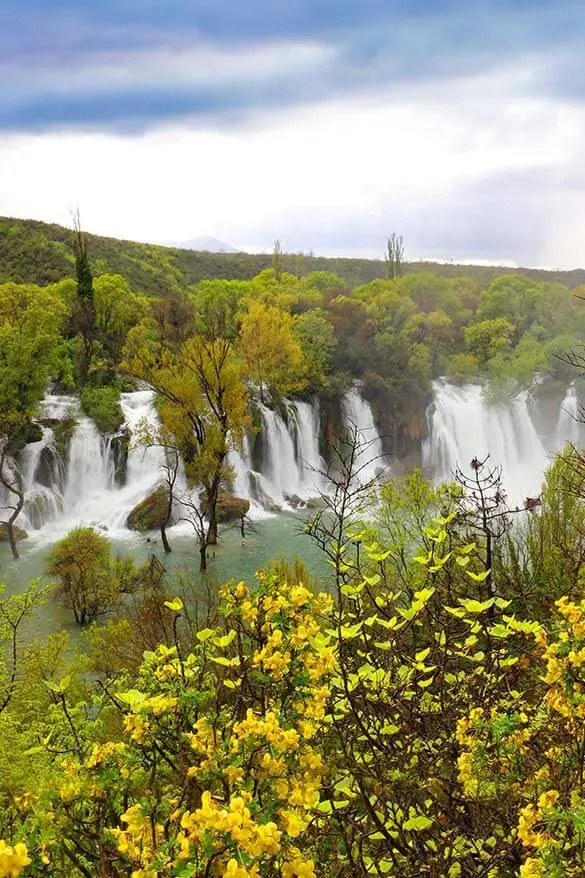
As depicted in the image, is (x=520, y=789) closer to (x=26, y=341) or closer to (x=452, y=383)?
(x=26, y=341)

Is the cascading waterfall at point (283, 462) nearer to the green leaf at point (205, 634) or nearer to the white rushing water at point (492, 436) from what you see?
the white rushing water at point (492, 436)

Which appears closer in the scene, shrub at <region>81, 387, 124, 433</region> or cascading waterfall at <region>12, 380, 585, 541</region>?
cascading waterfall at <region>12, 380, 585, 541</region>

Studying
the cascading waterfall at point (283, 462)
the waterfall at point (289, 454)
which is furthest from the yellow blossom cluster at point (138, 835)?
the waterfall at point (289, 454)

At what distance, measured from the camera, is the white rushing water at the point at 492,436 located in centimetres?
3098

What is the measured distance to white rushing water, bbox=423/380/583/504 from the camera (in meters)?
31.0

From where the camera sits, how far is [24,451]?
23.5 meters

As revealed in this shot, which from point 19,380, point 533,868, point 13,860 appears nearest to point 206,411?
point 19,380

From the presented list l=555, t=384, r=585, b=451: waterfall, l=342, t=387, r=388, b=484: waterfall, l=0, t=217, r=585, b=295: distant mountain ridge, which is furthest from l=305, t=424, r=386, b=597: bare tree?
l=0, t=217, r=585, b=295: distant mountain ridge

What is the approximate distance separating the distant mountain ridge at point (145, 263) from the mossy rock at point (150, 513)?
99.2ft

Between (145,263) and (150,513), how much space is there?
159 feet

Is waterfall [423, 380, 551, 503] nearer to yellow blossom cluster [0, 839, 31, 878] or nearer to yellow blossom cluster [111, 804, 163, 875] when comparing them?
yellow blossom cluster [111, 804, 163, 875]

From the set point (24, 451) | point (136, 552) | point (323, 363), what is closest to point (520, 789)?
point (136, 552)

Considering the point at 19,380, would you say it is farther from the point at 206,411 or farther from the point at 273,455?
the point at 273,455

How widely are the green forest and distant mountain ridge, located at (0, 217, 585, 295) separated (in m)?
16.1
